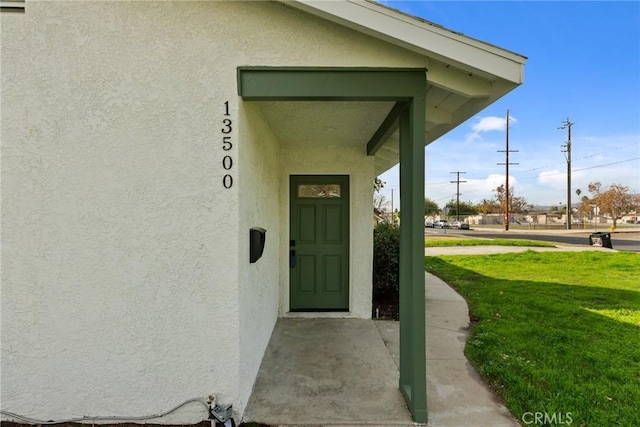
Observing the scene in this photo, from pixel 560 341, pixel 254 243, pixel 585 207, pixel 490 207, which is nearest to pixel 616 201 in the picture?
pixel 585 207

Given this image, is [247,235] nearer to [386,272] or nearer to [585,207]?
[386,272]

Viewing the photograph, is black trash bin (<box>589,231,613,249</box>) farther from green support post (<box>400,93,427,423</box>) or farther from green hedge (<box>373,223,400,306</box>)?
green support post (<box>400,93,427,423</box>)

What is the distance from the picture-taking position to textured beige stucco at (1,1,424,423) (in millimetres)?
2387

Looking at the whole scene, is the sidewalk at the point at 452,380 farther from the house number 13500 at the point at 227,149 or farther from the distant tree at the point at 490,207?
the distant tree at the point at 490,207

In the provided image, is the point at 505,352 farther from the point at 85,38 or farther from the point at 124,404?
the point at 85,38

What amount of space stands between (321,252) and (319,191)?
1048 millimetres

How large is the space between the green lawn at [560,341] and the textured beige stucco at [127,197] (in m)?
2.90

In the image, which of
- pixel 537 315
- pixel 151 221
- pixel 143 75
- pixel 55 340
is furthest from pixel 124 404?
pixel 537 315

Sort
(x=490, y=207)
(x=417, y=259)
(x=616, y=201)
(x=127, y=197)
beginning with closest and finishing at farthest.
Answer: (x=127, y=197), (x=417, y=259), (x=616, y=201), (x=490, y=207)

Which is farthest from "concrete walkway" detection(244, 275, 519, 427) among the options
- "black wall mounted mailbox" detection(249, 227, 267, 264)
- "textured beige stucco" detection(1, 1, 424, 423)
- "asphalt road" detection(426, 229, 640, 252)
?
"asphalt road" detection(426, 229, 640, 252)

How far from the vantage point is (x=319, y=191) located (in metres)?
5.25

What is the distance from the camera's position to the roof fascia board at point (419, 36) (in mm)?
2260

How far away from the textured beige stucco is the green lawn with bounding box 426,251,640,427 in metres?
2.90

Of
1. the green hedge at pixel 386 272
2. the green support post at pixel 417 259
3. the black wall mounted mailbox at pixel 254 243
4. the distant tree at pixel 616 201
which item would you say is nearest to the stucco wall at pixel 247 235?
the black wall mounted mailbox at pixel 254 243
